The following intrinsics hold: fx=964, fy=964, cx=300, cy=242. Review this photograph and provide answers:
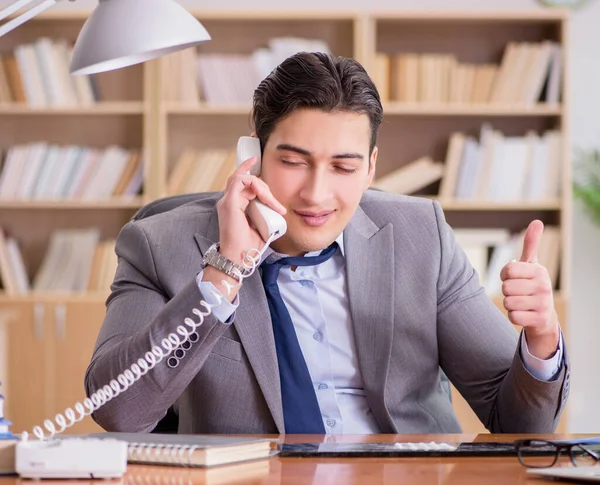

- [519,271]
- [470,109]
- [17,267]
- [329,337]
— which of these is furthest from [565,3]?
[519,271]

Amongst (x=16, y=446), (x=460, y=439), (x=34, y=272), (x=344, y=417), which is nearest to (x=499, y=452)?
(x=460, y=439)

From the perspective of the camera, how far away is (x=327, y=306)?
6.31 feet

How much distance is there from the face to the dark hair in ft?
0.06

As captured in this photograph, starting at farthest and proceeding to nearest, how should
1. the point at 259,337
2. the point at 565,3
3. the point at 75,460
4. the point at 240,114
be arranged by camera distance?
the point at 565,3 → the point at 240,114 → the point at 259,337 → the point at 75,460

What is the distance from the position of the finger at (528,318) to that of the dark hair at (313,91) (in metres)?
0.54

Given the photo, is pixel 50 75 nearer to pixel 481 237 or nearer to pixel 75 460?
pixel 481 237

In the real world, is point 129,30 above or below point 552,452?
above

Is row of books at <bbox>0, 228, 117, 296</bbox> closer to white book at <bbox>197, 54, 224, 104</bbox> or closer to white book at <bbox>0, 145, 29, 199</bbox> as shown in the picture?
white book at <bbox>0, 145, 29, 199</bbox>

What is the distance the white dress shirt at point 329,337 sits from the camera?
6.02 feet

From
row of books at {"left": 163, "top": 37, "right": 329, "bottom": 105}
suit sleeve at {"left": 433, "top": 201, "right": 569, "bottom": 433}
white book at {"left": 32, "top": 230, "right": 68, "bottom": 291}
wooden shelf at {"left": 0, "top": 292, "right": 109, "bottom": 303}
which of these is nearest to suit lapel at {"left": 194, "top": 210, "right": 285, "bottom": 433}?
suit sleeve at {"left": 433, "top": 201, "right": 569, "bottom": 433}

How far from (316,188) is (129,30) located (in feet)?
1.56

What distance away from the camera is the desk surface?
112 cm

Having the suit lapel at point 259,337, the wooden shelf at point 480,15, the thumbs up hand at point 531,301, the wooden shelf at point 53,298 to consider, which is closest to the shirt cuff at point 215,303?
the suit lapel at point 259,337

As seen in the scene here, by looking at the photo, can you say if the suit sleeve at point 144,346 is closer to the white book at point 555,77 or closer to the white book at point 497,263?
the white book at point 497,263
